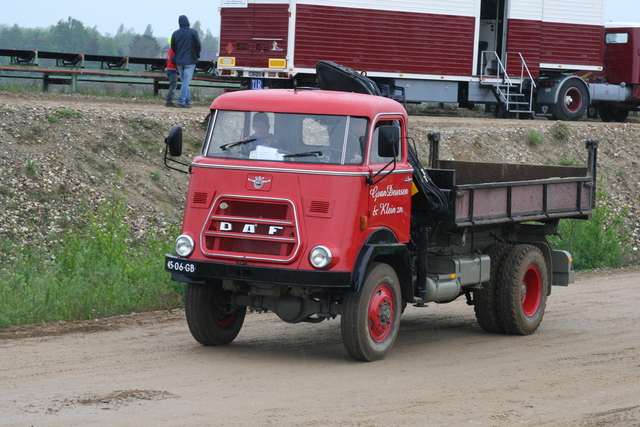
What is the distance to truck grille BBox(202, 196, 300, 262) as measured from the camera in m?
8.66

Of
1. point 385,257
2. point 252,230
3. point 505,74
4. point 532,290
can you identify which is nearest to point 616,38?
point 505,74

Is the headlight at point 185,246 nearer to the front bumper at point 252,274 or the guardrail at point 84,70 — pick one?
the front bumper at point 252,274

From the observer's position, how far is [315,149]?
8.95 m

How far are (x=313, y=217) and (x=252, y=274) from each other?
29.8 inches

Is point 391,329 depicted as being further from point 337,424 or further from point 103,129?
point 103,129

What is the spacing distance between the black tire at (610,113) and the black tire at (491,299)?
21.9m

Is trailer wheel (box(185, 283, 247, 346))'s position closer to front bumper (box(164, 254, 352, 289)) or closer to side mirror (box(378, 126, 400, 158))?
front bumper (box(164, 254, 352, 289))

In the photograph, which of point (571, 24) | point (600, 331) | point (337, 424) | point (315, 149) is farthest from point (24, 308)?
point (571, 24)

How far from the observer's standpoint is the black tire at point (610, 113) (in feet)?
104

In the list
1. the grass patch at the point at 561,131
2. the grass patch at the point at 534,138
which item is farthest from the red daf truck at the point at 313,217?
the grass patch at the point at 561,131

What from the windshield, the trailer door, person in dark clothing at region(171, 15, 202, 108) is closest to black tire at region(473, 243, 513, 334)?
the windshield

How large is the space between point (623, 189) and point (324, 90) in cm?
1528

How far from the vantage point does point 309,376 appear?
27.7ft

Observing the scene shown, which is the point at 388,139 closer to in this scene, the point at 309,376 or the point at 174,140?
the point at 174,140
